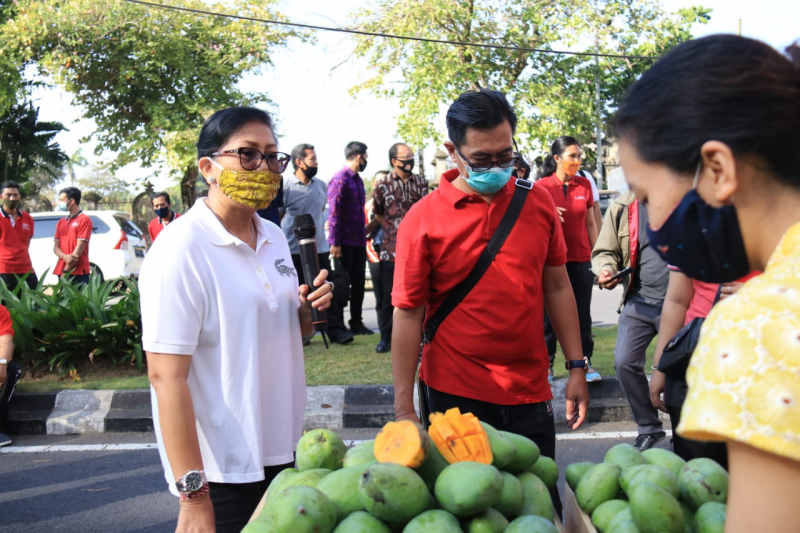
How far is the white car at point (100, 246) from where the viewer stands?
1517cm

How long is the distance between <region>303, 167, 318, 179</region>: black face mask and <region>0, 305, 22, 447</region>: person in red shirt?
3.24 m

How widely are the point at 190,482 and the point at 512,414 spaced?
48.7 inches

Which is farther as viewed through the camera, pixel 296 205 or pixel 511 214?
pixel 296 205

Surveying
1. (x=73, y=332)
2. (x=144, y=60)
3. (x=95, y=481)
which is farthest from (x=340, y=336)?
(x=144, y=60)

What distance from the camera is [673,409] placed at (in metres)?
2.79

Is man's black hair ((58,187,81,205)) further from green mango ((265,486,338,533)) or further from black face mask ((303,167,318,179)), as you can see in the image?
green mango ((265,486,338,533))

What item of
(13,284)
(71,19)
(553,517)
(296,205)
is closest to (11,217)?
(13,284)

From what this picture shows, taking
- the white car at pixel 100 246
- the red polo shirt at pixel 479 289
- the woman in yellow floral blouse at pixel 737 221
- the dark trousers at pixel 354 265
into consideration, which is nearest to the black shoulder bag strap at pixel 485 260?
the red polo shirt at pixel 479 289

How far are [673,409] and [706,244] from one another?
170 cm

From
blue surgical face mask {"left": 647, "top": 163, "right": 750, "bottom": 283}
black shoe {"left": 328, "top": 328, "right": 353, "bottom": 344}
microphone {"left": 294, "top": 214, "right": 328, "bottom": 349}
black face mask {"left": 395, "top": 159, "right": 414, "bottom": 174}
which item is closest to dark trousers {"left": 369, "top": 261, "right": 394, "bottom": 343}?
black shoe {"left": 328, "top": 328, "right": 353, "bottom": 344}

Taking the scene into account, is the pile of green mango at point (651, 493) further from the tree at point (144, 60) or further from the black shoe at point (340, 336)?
the tree at point (144, 60)

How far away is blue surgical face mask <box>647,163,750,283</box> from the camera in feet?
3.96

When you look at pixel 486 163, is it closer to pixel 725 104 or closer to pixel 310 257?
pixel 310 257

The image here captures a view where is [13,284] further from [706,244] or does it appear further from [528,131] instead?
[528,131]
